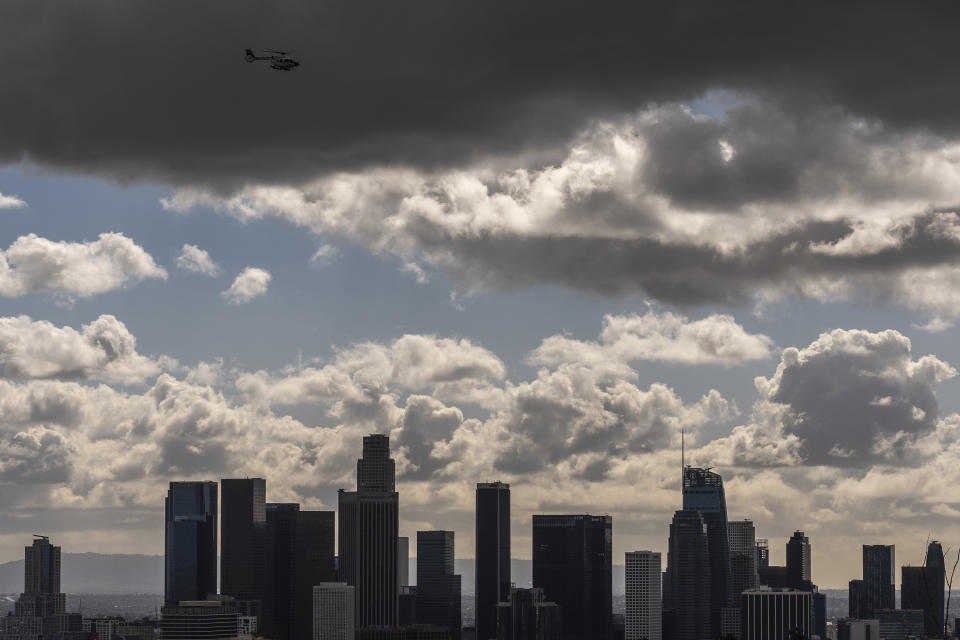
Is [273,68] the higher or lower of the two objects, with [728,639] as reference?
higher

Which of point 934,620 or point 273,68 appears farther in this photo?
point 273,68

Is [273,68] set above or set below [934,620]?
above

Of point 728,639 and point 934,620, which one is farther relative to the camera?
point 728,639

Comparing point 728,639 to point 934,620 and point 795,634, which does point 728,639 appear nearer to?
point 795,634

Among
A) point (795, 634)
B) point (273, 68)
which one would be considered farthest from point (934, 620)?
point (273, 68)

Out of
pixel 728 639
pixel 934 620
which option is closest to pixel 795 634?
pixel 728 639

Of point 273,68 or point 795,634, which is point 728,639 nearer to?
point 795,634

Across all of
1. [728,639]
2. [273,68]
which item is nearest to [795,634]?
[728,639]

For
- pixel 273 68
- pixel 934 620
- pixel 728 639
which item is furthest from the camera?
pixel 728 639

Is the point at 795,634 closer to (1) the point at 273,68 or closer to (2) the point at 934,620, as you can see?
(2) the point at 934,620

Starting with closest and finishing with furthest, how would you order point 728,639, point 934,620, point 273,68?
point 934,620
point 273,68
point 728,639
